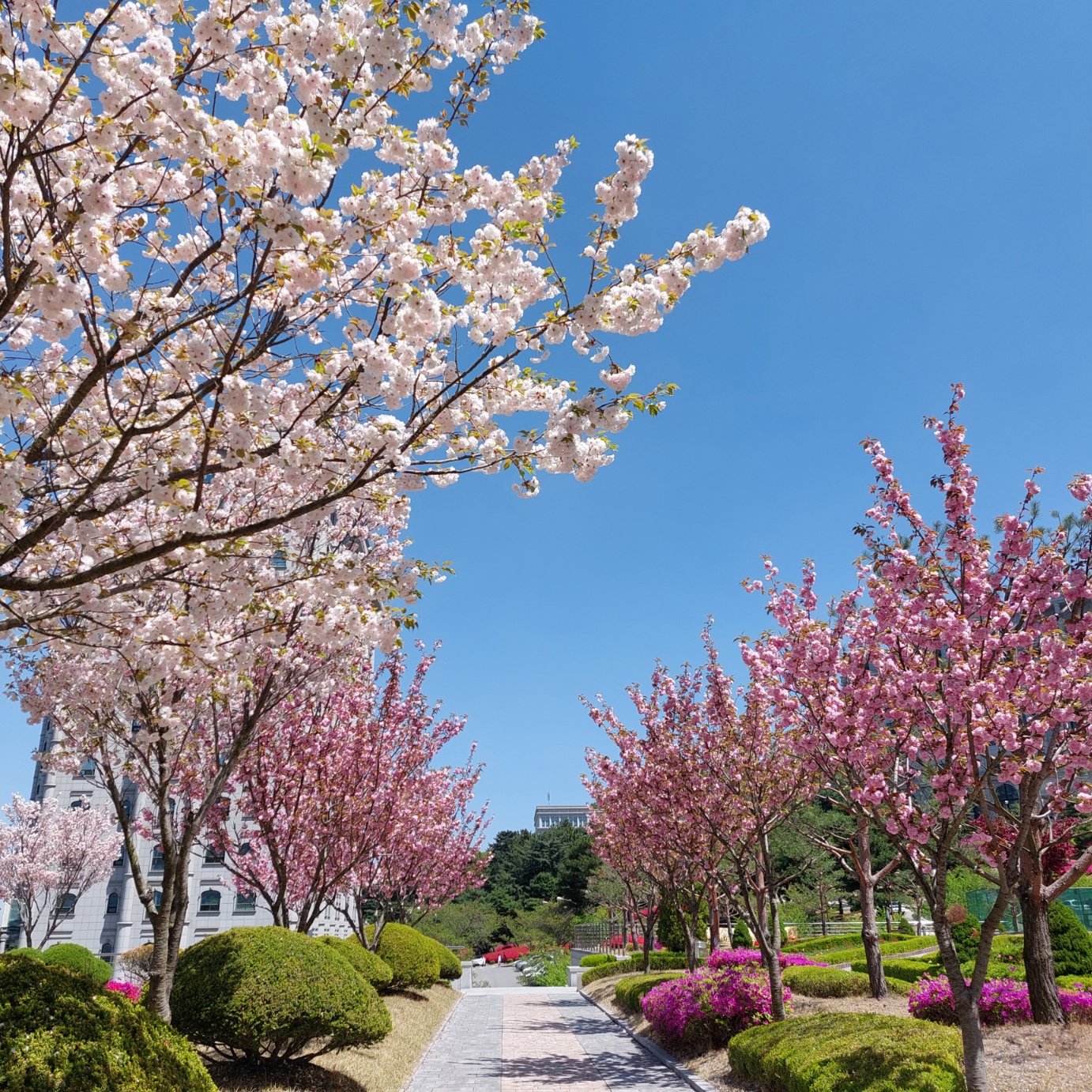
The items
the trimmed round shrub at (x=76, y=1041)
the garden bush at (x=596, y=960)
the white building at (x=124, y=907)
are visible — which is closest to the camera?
the trimmed round shrub at (x=76, y=1041)

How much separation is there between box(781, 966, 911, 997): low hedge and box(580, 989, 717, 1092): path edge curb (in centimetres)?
284

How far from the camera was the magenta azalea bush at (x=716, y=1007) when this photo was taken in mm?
11094

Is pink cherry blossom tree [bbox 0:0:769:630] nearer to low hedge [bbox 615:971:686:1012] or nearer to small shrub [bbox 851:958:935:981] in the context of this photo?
low hedge [bbox 615:971:686:1012]

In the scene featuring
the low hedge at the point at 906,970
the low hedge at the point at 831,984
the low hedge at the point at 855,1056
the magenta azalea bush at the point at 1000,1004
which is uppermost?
the low hedge at the point at 855,1056

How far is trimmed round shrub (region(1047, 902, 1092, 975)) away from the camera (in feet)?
43.1

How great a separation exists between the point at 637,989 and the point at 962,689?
1281 centimetres

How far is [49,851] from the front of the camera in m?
30.8

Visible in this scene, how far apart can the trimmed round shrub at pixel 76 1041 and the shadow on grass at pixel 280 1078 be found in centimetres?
486

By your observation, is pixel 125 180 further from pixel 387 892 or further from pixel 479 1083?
pixel 387 892

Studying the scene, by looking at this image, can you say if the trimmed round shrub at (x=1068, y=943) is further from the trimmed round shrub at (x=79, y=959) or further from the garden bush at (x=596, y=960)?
the trimmed round shrub at (x=79, y=959)

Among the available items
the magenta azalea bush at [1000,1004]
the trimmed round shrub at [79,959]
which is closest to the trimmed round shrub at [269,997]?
the magenta azalea bush at [1000,1004]

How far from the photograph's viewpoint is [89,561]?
5.59 metres

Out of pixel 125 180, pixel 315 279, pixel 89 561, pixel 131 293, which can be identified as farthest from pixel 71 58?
pixel 89 561

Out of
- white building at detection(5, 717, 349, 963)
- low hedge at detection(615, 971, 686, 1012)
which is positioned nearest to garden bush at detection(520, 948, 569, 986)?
white building at detection(5, 717, 349, 963)
